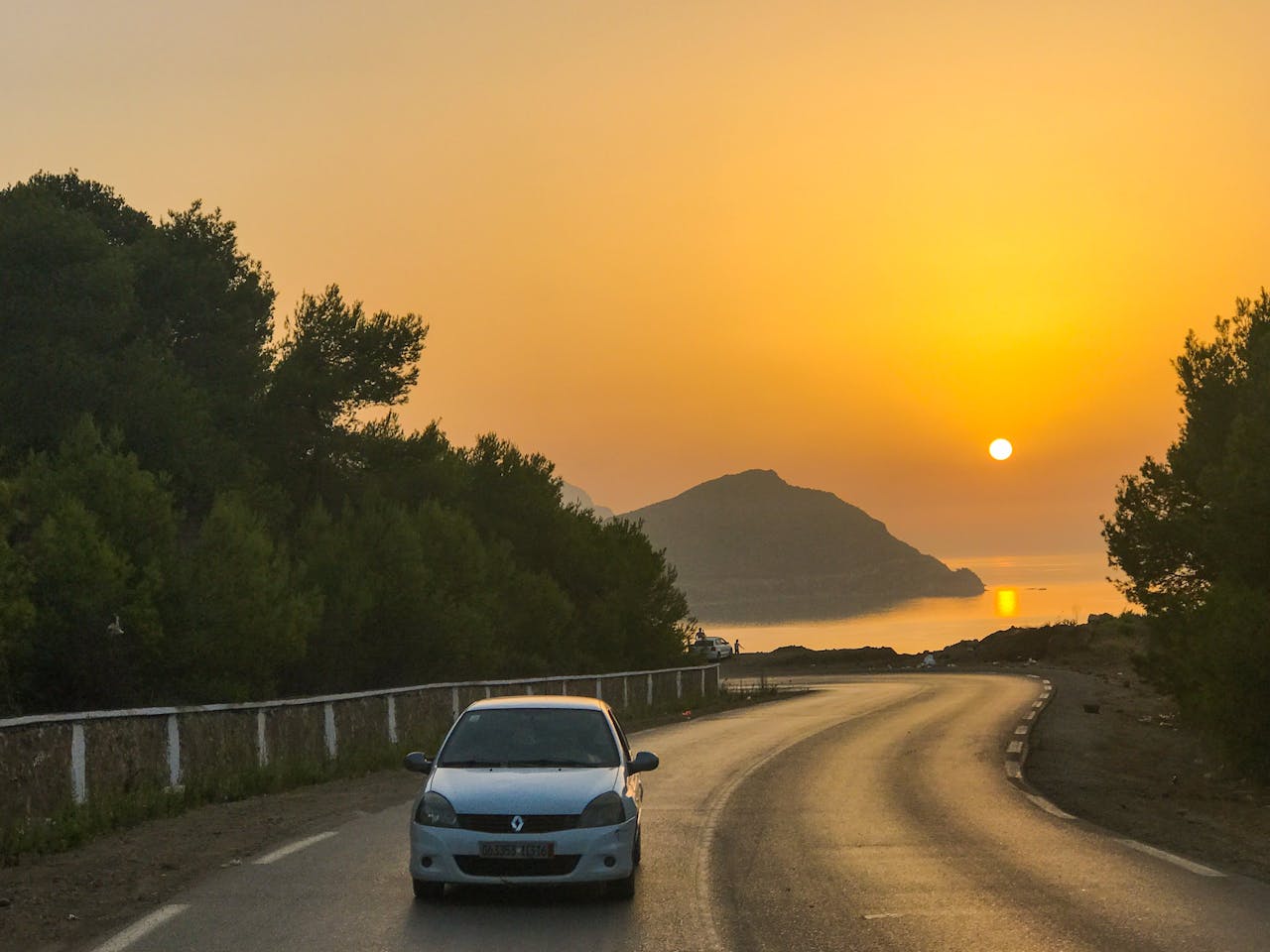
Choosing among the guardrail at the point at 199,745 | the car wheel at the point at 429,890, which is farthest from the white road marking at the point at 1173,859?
the guardrail at the point at 199,745

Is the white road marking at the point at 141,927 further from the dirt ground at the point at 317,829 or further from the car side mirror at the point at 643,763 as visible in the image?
the car side mirror at the point at 643,763

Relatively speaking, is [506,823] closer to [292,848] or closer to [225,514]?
[292,848]

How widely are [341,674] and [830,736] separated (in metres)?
19.2

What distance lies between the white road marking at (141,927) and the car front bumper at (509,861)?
1.81 meters

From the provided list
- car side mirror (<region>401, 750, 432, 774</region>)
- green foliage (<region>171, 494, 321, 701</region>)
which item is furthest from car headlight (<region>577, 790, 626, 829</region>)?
green foliage (<region>171, 494, 321, 701</region>)

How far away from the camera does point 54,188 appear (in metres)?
57.9

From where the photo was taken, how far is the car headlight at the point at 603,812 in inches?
428

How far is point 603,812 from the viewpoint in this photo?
1097 cm

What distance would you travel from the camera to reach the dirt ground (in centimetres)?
1089

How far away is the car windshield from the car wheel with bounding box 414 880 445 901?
3.51ft

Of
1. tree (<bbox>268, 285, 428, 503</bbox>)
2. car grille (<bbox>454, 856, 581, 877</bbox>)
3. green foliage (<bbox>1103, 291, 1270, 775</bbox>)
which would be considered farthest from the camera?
tree (<bbox>268, 285, 428, 503</bbox>)

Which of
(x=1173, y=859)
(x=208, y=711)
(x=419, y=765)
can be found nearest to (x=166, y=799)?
(x=208, y=711)

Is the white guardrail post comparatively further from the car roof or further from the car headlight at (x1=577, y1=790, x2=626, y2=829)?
the car headlight at (x1=577, y1=790, x2=626, y2=829)

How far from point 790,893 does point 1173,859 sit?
441cm
